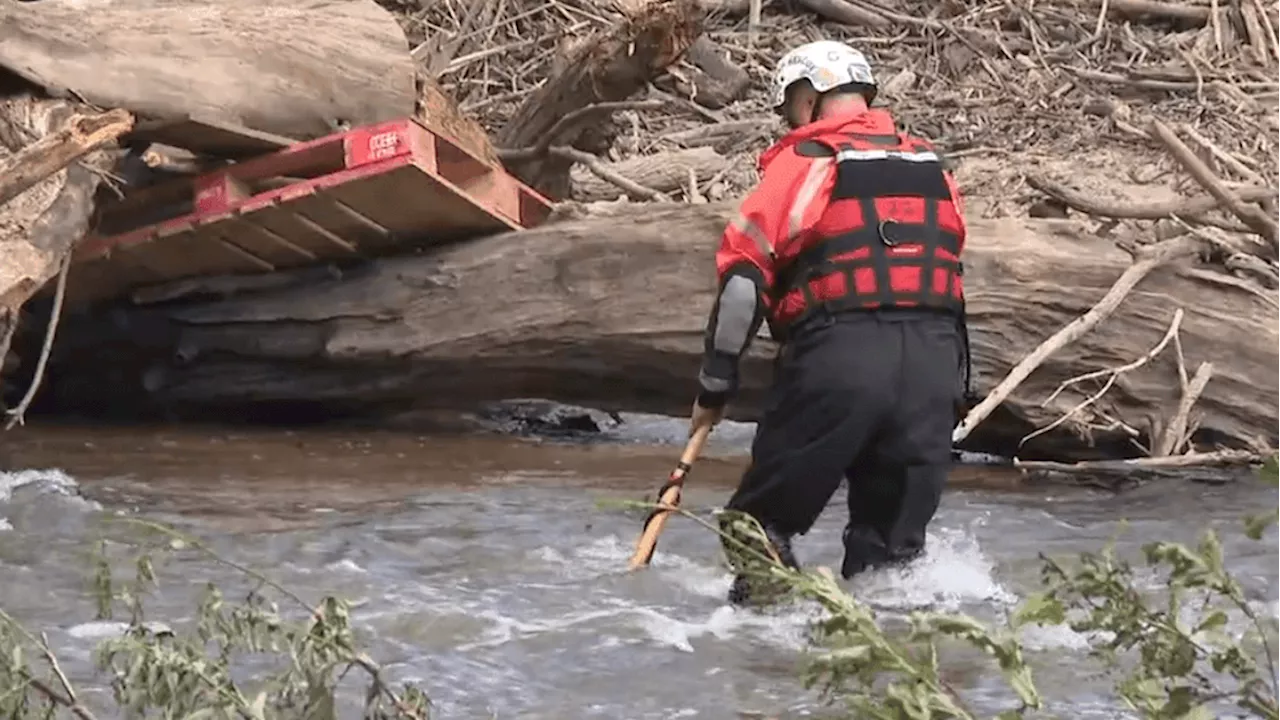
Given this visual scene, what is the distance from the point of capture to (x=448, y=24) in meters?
13.4

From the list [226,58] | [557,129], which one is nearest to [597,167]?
[557,129]

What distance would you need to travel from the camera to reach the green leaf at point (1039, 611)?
102 inches

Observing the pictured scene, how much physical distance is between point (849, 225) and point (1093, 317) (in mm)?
2216

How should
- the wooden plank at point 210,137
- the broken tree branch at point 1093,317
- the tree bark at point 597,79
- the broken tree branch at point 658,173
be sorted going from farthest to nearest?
1. the broken tree branch at point 658,173
2. the tree bark at point 597,79
3. the wooden plank at point 210,137
4. the broken tree branch at point 1093,317

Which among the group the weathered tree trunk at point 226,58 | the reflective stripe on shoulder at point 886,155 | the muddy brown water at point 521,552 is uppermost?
the weathered tree trunk at point 226,58

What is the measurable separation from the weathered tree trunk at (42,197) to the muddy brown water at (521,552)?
2.67ft

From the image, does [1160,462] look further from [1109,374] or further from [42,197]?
[42,197]

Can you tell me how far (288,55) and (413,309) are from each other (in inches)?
46.4

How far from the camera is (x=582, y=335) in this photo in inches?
326

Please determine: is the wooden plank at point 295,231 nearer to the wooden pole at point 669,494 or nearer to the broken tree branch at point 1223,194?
the wooden pole at point 669,494

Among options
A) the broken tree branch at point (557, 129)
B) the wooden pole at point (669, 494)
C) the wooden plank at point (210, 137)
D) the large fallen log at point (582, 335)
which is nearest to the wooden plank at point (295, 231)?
the large fallen log at point (582, 335)

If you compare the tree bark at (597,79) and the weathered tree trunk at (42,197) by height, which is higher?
A: the tree bark at (597,79)

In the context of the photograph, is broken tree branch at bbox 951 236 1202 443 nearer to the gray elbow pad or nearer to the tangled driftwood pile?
the tangled driftwood pile

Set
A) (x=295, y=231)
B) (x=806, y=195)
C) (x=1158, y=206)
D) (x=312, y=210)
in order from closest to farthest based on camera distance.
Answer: (x=806, y=195) < (x=1158, y=206) < (x=312, y=210) < (x=295, y=231)
